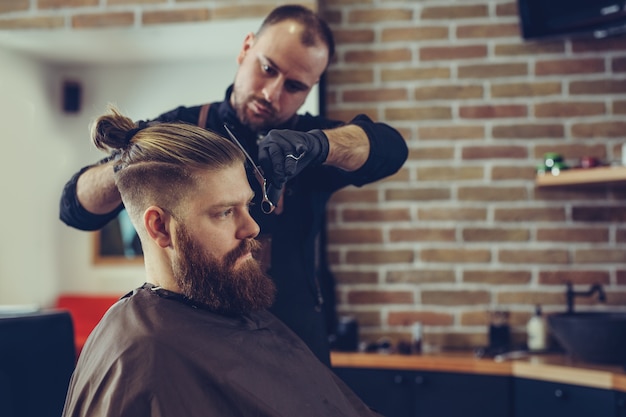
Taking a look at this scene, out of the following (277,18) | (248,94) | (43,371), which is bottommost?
(43,371)

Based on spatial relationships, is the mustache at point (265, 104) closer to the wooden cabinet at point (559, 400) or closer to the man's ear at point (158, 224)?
the man's ear at point (158, 224)

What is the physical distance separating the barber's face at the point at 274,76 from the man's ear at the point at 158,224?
1.66ft

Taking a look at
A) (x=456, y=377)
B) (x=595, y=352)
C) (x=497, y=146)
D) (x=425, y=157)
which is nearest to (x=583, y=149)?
(x=497, y=146)

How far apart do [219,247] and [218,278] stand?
0.06m

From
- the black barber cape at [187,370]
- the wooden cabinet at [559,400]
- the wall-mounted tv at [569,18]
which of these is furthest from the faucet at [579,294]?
the black barber cape at [187,370]

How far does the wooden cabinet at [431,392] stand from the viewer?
255 cm

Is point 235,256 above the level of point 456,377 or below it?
above

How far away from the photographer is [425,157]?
9.75 feet

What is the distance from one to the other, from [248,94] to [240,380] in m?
0.80

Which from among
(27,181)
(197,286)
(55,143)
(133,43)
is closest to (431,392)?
(197,286)

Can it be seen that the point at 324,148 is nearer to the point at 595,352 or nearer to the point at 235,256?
the point at 235,256

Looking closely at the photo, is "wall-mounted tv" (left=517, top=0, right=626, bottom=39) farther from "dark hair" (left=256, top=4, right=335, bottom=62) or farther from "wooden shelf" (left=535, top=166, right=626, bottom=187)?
"dark hair" (left=256, top=4, right=335, bottom=62)

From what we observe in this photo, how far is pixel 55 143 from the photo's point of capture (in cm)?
378

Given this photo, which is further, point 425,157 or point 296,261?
point 425,157
